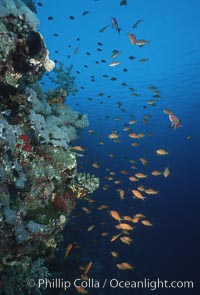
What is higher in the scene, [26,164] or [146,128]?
[146,128]

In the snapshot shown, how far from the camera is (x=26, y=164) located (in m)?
5.53

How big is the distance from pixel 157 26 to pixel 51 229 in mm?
34058

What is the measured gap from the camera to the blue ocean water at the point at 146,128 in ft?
61.4

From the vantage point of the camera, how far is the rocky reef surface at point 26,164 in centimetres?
471

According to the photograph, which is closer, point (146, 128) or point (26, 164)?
point (26, 164)

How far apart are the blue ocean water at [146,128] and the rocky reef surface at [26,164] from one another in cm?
724

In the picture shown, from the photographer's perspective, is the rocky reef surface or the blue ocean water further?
the blue ocean water

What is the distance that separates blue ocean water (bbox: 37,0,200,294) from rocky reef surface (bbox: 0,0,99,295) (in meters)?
7.24

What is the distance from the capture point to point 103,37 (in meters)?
42.2

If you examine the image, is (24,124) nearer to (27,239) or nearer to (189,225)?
(27,239)

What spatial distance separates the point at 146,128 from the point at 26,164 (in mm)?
50509

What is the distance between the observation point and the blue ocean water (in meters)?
18.7

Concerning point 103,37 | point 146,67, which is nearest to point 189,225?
point 146,67

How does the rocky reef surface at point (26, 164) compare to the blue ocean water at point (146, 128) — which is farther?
the blue ocean water at point (146, 128)
